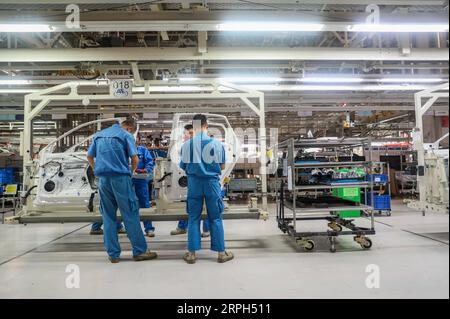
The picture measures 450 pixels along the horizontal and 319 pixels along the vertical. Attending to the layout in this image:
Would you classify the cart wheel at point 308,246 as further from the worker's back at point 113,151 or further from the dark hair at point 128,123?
the dark hair at point 128,123

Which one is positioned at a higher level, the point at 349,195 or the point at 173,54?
the point at 173,54

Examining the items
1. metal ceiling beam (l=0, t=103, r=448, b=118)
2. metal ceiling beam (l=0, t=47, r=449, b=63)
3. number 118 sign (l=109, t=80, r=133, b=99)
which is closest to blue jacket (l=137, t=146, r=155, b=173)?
number 118 sign (l=109, t=80, r=133, b=99)

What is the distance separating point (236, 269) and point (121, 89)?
3643 mm

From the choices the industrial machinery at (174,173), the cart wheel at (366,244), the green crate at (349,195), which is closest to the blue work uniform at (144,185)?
the industrial machinery at (174,173)

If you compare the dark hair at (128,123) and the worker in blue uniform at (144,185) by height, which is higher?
the dark hair at (128,123)

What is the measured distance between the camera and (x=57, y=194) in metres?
5.03

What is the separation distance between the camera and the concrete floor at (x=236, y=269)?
301 centimetres

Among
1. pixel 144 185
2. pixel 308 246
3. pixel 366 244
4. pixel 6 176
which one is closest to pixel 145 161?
pixel 144 185

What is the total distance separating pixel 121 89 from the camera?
580cm

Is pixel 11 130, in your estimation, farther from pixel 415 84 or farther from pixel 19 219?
pixel 415 84

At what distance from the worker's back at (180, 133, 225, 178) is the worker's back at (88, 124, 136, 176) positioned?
0.65m

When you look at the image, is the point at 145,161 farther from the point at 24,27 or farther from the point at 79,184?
the point at 24,27

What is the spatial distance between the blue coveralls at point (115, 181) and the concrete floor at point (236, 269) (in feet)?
1.21

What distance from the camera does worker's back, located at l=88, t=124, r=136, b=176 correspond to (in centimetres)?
395
